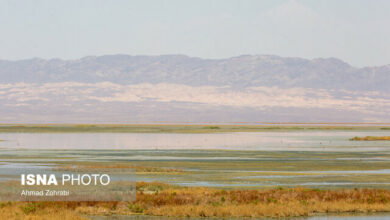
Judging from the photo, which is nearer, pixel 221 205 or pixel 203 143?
pixel 221 205

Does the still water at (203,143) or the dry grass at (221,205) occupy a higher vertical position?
the still water at (203,143)

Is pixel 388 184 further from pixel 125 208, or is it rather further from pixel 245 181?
pixel 125 208

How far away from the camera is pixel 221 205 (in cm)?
2964

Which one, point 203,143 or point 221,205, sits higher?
point 203,143

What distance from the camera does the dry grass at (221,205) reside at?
1123 inches

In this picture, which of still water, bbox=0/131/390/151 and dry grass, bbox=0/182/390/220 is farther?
still water, bbox=0/131/390/151

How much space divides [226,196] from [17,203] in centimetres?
798

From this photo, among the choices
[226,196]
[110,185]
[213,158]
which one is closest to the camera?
[226,196]

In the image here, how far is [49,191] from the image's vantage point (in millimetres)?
33000

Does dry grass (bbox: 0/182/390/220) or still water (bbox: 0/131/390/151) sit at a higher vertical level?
still water (bbox: 0/131/390/151)

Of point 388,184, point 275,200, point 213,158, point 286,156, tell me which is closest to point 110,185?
point 275,200

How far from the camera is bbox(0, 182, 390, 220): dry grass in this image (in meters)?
28.5

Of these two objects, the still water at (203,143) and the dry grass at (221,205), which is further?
the still water at (203,143)

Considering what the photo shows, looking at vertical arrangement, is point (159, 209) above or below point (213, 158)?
below
